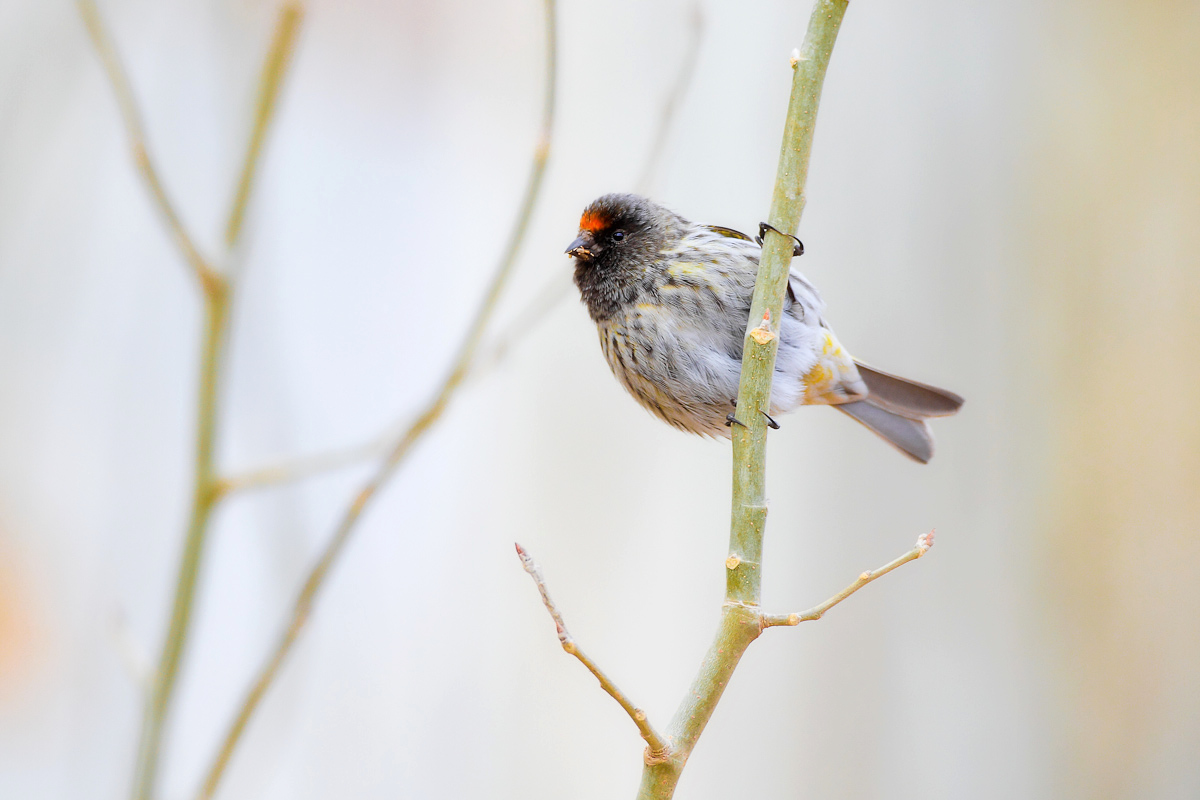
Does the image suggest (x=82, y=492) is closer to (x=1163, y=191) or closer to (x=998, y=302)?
(x=998, y=302)

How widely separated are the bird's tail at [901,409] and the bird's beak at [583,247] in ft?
1.92

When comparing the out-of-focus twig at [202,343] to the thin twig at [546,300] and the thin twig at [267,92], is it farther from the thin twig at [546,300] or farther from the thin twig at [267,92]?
the thin twig at [546,300]

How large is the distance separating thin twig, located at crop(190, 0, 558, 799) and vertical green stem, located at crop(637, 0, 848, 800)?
243 mm

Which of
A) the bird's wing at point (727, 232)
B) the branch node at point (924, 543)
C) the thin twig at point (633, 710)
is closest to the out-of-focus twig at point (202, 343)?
the thin twig at point (633, 710)

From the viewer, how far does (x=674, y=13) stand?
293 cm

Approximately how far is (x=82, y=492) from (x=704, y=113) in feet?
7.02

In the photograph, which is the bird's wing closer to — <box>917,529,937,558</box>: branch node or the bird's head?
the bird's head

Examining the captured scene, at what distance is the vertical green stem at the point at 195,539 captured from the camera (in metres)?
0.73

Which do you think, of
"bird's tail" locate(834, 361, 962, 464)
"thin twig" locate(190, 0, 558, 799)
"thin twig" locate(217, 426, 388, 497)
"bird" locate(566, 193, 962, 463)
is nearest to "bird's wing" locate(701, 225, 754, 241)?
"bird" locate(566, 193, 962, 463)

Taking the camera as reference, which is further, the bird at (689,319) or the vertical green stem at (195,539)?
the bird at (689,319)

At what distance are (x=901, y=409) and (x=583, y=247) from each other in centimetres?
72

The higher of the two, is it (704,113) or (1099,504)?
(704,113)

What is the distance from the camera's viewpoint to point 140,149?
777 millimetres

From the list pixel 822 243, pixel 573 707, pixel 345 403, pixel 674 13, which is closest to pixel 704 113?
pixel 674 13
